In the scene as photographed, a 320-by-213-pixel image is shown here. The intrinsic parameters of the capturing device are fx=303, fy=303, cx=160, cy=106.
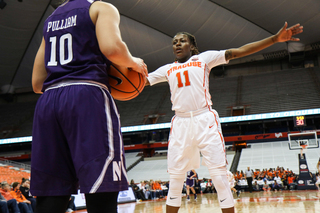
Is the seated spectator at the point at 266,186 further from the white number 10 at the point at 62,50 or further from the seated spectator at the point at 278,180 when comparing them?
the white number 10 at the point at 62,50

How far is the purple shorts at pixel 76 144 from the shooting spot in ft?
4.79

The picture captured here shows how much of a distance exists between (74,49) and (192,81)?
1965 millimetres

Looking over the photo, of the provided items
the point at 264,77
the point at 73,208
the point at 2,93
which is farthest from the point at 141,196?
the point at 2,93

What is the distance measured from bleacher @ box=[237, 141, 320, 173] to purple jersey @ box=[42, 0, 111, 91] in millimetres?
16874

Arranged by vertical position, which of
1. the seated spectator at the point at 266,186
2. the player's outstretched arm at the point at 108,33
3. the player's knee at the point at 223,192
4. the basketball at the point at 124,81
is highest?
the player's outstretched arm at the point at 108,33

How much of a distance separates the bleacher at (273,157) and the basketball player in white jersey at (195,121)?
14.9 metres

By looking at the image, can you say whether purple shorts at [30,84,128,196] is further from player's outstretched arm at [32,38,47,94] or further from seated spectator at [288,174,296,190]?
seated spectator at [288,174,296,190]

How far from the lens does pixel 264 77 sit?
26297mm

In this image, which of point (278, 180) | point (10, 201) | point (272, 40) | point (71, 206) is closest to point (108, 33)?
point (272, 40)

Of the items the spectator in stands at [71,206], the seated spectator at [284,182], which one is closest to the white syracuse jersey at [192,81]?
the spectator in stands at [71,206]

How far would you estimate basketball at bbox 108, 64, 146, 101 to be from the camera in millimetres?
1904

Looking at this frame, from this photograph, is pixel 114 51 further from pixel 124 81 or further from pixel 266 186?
pixel 266 186

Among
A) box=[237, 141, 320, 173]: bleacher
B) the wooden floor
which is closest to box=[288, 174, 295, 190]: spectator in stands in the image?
box=[237, 141, 320, 173]: bleacher

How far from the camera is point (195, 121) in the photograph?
10.8 ft
